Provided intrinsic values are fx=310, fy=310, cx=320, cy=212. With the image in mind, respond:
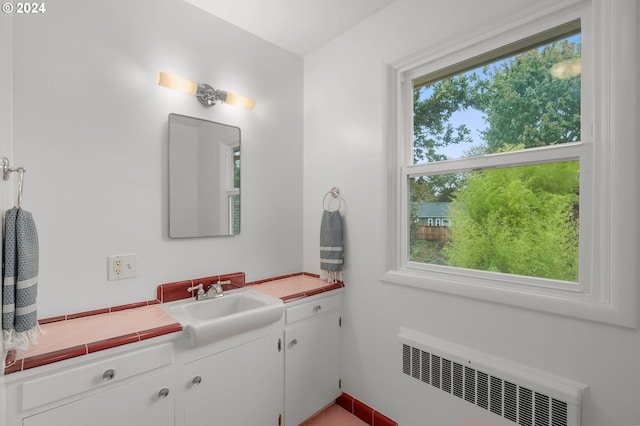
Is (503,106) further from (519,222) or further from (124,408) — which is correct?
(124,408)

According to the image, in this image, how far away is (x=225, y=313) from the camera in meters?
1.86

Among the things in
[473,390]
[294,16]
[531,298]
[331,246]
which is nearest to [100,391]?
[331,246]

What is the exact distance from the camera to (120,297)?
1598mm

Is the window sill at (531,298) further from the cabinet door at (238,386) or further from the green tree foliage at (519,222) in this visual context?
the cabinet door at (238,386)

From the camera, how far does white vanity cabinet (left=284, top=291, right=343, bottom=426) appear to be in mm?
1840

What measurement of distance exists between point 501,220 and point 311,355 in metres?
1.36

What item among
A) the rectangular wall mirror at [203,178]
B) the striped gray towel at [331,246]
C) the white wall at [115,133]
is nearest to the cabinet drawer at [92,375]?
the white wall at [115,133]

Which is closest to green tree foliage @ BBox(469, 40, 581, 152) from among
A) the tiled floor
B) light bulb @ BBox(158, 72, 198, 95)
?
light bulb @ BBox(158, 72, 198, 95)

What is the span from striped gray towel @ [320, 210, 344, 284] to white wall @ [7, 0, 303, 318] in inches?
18.2

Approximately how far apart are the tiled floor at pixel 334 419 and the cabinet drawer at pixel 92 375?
1133 mm

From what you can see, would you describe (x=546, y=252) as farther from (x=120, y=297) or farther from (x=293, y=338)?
(x=120, y=297)

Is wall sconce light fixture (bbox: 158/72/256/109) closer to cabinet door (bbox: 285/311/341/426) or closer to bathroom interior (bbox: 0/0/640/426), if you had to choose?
bathroom interior (bbox: 0/0/640/426)

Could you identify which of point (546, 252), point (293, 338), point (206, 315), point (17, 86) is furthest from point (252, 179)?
point (546, 252)

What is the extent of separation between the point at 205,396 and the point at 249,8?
7.11 ft
